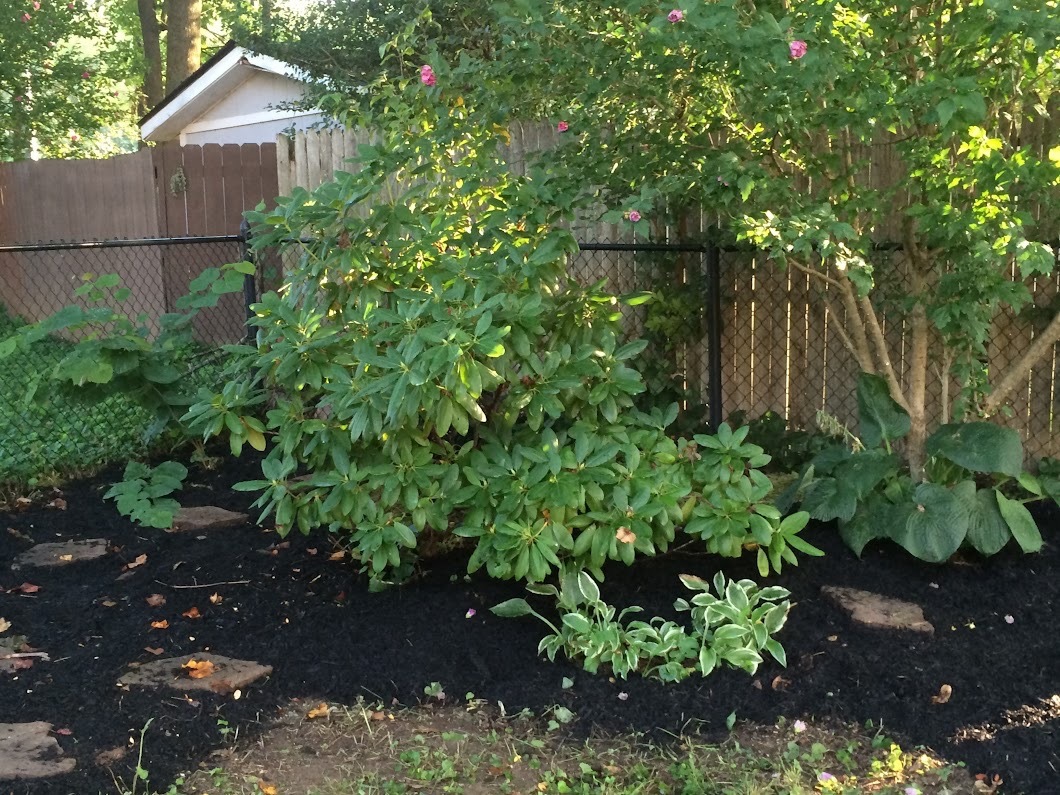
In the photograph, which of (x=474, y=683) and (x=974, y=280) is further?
(x=974, y=280)

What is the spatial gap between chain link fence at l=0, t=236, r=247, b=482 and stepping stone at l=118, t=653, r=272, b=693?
90.0 inches

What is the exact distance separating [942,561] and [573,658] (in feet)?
4.82

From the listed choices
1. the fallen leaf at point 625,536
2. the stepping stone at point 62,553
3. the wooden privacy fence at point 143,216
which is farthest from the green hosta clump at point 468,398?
the wooden privacy fence at point 143,216

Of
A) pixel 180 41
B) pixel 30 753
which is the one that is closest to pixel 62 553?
pixel 30 753

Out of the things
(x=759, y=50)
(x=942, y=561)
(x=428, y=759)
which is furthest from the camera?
(x=942, y=561)

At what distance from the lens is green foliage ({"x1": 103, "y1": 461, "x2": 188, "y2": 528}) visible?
4.61 meters

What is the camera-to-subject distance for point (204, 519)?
15.4 ft

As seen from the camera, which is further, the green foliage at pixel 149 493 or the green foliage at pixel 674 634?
the green foliage at pixel 149 493

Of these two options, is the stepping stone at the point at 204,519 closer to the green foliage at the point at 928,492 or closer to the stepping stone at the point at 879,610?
the green foliage at the point at 928,492

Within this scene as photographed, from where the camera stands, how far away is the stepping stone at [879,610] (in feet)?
11.2

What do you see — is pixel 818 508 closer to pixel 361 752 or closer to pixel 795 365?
pixel 795 365

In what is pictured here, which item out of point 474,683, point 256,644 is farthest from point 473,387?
point 256,644

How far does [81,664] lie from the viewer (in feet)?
10.9

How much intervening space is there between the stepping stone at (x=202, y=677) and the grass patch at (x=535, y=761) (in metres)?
0.25
